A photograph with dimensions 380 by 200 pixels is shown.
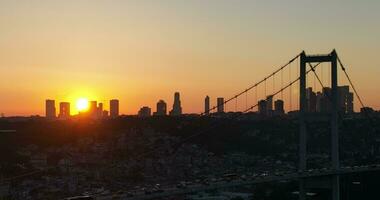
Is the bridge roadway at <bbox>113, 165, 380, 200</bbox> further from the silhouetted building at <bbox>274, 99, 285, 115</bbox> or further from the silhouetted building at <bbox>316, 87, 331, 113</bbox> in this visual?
the silhouetted building at <bbox>274, 99, 285, 115</bbox>

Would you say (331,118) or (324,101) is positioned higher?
(324,101)

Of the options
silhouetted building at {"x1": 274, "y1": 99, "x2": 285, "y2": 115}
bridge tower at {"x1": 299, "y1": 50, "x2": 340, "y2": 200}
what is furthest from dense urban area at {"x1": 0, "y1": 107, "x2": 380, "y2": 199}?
bridge tower at {"x1": 299, "y1": 50, "x2": 340, "y2": 200}

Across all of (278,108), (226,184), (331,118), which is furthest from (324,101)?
(278,108)

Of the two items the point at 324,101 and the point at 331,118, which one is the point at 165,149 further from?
the point at 331,118

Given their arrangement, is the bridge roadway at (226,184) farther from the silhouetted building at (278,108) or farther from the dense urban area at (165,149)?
the silhouetted building at (278,108)

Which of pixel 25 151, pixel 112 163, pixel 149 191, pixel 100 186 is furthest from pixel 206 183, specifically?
pixel 25 151

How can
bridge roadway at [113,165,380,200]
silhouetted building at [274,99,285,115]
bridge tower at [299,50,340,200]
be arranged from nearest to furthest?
bridge roadway at [113,165,380,200], bridge tower at [299,50,340,200], silhouetted building at [274,99,285,115]

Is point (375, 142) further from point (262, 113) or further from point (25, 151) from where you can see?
point (25, 151)

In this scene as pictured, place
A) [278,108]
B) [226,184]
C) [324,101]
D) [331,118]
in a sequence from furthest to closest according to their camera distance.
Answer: [278,108]
[324,101]
[331,118]
[226,184]
